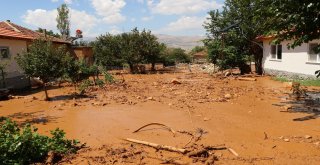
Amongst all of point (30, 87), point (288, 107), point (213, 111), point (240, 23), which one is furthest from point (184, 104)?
point (240, 23)

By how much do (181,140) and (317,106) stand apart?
633 cm

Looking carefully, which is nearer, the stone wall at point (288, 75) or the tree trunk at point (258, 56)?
the stone wall at point (288, 75)

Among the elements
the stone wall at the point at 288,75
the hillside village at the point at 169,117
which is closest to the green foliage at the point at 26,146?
the hillside village at the point at 169,117

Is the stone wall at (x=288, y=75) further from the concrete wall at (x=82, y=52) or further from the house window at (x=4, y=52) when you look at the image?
the house window at (x=4, y=52)

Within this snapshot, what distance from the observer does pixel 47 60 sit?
14.6m

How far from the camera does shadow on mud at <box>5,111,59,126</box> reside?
1060 centimetres

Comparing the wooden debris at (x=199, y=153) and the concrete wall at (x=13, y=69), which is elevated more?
the concrete wall at (x=13, y=69)

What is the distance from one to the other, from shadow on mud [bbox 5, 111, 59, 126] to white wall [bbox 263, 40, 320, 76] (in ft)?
52.0

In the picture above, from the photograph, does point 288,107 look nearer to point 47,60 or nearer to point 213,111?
point 213,111

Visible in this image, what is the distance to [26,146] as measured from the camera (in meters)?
6.32

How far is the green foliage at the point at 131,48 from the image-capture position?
3188cm

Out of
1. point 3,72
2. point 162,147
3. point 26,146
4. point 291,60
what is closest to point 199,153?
point 162,147

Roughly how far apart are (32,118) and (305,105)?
10.1 m

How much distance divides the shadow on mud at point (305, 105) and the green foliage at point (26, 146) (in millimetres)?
7103
